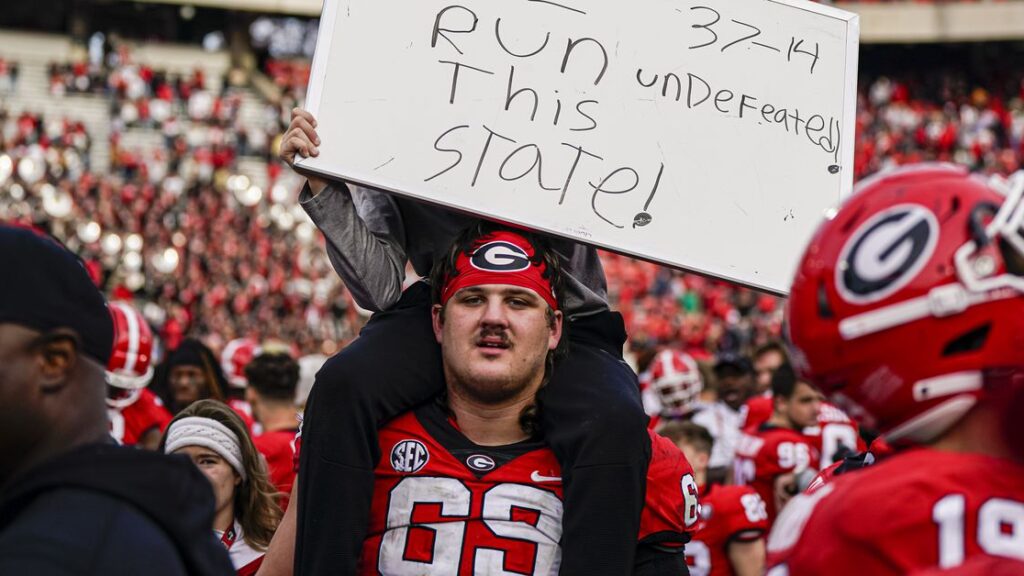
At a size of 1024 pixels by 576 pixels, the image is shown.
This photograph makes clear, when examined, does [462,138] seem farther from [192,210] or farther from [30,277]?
[192,210]

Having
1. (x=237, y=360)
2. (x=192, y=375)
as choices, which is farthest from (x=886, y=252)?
(x=237, y=360)

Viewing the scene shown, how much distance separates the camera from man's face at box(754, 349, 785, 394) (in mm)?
9359

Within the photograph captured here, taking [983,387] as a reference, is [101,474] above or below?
below

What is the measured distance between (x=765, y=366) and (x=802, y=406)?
255 centimetres

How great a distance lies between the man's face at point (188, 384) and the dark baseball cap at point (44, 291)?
4.88m

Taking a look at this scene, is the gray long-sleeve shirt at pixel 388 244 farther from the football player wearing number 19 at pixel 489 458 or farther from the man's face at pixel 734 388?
the man's face at pixel 734 388

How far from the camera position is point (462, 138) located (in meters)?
3.43

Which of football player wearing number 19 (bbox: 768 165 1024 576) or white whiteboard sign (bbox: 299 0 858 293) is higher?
white whiteboard sign (bbox: 299 0 858 293)

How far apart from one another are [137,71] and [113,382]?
3118cm

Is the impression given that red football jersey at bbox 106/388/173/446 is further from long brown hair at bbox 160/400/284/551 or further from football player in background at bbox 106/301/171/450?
long brown hair at bbox 160/400/284/551

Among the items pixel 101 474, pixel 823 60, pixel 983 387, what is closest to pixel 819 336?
pixel 983 387

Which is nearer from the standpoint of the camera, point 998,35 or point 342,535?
point 342,535

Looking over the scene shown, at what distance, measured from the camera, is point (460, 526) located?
10.8 ft

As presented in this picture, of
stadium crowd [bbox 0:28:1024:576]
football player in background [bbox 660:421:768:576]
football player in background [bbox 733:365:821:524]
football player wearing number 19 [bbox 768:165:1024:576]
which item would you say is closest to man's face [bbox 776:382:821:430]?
stadium crowd [bbox 0:28:1024:576]
